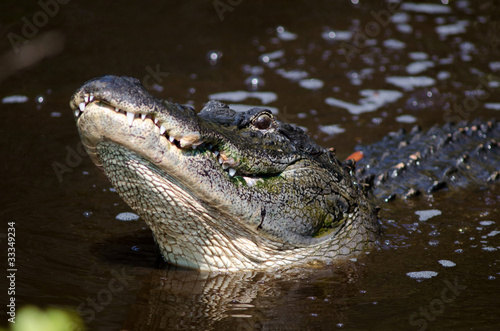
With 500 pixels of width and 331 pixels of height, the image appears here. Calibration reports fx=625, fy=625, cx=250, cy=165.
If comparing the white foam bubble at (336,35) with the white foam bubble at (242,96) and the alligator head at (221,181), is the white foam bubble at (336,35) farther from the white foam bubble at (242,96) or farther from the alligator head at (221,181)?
the alligator head at (221,181)

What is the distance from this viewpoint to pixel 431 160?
6.50 meters

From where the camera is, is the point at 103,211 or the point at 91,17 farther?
the point at 91,17

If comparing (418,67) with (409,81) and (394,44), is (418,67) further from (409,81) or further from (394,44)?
(394,44)

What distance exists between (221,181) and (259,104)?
433cm

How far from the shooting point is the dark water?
4234 millimetres

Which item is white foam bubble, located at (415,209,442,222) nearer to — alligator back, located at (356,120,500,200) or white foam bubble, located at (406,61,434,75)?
alligator back, located at (356,120,500,200)

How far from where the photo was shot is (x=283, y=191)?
453cm

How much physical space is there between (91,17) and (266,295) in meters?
7.23

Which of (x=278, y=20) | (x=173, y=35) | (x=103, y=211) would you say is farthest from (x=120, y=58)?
(x=103, y=211)

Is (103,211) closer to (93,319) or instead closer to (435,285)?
(93,319)

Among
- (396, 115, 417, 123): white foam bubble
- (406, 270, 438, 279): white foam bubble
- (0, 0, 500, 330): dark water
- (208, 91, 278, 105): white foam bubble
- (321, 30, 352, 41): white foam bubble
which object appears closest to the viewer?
(0, 0, 500, 330): dark water

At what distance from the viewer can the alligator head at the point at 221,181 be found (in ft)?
12.1

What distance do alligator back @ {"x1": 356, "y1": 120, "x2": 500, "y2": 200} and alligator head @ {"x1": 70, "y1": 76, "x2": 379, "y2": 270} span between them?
94cm

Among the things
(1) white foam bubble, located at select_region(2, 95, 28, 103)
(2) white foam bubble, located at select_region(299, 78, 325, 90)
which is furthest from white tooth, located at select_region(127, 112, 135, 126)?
(2) white foam bubble, located at select_region(299, 78, 325, 90)
